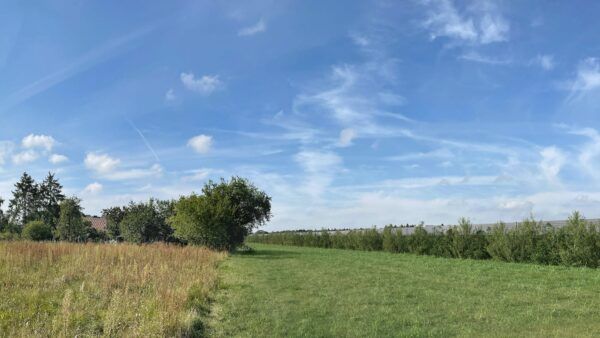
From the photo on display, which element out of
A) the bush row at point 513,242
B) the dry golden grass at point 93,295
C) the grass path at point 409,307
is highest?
the bush row at point 513,242

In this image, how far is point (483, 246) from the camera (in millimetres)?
29000

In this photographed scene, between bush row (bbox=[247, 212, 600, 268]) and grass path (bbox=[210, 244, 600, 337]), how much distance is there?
7063 mm

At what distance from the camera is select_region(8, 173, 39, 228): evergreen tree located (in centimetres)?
7556

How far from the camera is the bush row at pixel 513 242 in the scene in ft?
70.9

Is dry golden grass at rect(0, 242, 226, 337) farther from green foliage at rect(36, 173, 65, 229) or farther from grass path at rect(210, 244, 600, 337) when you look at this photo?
green foliage at rect(36, 173, 65, 229)

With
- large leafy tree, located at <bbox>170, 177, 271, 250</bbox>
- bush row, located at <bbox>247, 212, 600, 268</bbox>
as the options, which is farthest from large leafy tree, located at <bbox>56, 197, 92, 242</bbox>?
bush row, located at <bbox>247, 212, 600, 268</bbox>

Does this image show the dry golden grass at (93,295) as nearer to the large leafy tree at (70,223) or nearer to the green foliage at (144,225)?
the green foliage at (144,225)

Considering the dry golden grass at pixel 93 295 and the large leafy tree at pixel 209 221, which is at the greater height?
the large leafy tree at pixel 209 221

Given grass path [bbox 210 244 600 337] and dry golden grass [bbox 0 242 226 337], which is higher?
dry golden grass [bbox 0 242 226 337]

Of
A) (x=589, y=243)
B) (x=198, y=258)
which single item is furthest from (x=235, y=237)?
(x=589, y=243)

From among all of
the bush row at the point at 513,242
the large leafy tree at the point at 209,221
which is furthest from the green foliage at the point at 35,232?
the bush row at the point at 513,242

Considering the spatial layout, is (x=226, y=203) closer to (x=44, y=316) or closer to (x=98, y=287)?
(x=98, y=287)

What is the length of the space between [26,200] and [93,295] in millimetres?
77996

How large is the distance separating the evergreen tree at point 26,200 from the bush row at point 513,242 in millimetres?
60764
